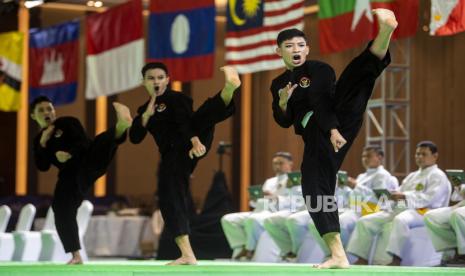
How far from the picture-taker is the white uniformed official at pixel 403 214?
29.1 ft

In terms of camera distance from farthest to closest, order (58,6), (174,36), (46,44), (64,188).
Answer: (58,6) → (46,44) → (174,36) → (64,188)

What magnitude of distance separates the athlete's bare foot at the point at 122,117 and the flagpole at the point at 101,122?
32.5ft

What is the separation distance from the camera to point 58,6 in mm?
16875

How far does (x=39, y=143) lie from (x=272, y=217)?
3.41m

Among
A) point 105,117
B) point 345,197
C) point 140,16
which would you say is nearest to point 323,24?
point 345,197

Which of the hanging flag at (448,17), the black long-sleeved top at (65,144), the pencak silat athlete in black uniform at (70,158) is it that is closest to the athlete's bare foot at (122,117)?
the pencak silat athlete in black uniform at (70,158)

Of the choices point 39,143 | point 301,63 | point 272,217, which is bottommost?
point 272,217

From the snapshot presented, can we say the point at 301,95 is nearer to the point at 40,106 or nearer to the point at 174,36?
the point at 40,106

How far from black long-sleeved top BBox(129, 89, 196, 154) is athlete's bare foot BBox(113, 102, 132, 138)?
28cm

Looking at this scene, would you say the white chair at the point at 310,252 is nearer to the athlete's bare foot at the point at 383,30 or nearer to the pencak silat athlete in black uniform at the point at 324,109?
the pencak silat athlete in black uniform at the point at 324,109

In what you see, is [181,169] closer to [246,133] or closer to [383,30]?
[383,30]

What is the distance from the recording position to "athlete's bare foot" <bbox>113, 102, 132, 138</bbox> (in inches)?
274

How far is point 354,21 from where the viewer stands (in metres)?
10.2

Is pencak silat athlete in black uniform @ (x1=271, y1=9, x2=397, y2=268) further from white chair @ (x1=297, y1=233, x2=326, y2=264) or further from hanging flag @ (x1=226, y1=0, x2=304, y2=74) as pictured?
hanging flag @ (x1=226, y1=0, x2=304, y2=74)
